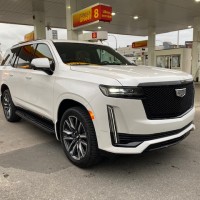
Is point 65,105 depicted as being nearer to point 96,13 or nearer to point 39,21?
point 96,13

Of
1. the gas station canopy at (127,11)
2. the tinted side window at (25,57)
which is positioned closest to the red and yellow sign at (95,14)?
the gas station canopy at (127,11)

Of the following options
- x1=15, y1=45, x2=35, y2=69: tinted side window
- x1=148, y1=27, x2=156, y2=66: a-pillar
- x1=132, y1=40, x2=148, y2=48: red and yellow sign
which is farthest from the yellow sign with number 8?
x1=132, y1=40, x2=148, y2=48: red and yellow sign

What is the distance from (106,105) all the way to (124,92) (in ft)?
0.88

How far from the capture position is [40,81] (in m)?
4.39

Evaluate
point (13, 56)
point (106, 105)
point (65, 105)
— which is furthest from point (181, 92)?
point (13, 56)

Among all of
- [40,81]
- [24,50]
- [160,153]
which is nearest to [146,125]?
[160,153]

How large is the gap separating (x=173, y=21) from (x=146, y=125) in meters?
20.9

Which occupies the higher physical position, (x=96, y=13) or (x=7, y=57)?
(x=96, y=13)

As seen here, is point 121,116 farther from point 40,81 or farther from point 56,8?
point 56,8

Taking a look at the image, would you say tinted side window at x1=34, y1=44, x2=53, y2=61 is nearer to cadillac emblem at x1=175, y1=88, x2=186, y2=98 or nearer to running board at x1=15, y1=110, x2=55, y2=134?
running board at x1=15, y1=110, x2=55, y2=134

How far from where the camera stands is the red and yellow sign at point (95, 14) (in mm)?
10242

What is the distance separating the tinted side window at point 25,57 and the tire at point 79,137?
1.95 meters

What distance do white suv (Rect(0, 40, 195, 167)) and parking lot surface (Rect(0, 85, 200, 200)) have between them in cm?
29

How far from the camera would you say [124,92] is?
9.68 ft
